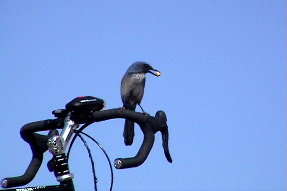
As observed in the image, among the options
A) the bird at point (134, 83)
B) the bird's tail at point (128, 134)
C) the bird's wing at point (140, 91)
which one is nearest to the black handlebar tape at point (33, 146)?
the bird's tail at point (128, 134)

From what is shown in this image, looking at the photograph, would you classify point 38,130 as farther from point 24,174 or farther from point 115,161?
point 115,161

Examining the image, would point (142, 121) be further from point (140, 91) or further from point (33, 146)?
point (140, 91)

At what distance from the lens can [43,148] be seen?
8.23 ft

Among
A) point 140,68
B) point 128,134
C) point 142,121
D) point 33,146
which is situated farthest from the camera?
point 140,68

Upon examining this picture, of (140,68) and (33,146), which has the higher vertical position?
(140,68)

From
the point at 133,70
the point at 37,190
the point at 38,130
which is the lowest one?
the point at 37,190

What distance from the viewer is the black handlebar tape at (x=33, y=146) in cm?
235

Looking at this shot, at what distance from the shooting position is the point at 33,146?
2479 mm

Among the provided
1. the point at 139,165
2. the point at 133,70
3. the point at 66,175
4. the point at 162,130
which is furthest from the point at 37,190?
the point at 133,70

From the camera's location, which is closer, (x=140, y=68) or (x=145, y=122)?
(x=145, y=122)

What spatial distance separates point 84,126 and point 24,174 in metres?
0.44

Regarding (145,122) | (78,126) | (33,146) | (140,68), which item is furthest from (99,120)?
(140,68)

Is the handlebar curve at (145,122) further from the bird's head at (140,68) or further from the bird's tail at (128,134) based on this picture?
the bird's head at (140,68)

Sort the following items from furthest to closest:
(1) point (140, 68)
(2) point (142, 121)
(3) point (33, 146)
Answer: (1) point (140, 68), (3) point (33, 146), (2) point (142, 121)
